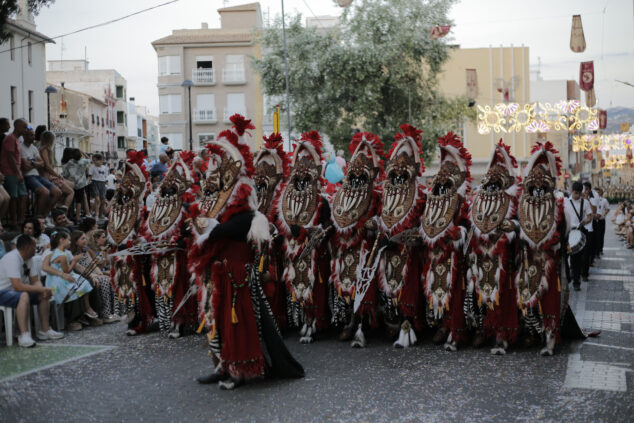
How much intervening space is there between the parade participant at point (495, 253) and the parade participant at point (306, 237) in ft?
5.40

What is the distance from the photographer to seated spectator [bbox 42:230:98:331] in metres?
9.34

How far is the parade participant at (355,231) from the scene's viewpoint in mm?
7992

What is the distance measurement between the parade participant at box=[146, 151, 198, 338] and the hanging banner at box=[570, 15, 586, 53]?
12.3 metres

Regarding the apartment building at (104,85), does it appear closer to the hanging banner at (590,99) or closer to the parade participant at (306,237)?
the hanging banner at (590,99)

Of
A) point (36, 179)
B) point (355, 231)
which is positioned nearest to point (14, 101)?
point (36, 179)

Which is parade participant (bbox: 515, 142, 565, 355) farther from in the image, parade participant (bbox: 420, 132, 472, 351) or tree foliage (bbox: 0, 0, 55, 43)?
tree foliage (bbox: 0, 0, 55, 43)

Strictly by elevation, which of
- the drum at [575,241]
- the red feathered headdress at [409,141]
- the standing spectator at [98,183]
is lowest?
the drum at [575,241]

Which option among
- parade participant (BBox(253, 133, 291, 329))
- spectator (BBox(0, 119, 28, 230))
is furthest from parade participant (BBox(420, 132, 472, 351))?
spectator (BBox(0, 119, 28, 230))

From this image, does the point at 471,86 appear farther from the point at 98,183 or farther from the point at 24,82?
the point at 98,183

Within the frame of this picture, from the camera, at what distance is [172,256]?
341 inches

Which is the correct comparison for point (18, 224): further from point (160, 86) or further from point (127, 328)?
point (160, 86)

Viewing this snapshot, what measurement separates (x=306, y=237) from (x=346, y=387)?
2.28m

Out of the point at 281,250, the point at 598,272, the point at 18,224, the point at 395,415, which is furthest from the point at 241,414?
the point at 598,272

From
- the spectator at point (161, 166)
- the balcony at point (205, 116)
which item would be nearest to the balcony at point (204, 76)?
the balcony at point (205, 116)
